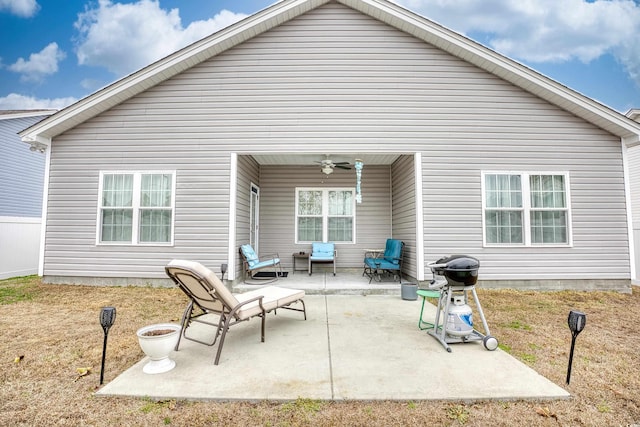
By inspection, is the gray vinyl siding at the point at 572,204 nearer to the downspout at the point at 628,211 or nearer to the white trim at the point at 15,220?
the downspout at the point at 628,211

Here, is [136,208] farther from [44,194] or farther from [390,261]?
[390,261]

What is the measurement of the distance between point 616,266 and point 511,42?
79364 mm

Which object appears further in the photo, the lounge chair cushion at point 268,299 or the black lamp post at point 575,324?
the lounge chair cushion at point 268,299

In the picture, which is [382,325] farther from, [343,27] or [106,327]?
[343,27]

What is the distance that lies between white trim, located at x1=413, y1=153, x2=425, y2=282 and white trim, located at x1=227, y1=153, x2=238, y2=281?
379cm

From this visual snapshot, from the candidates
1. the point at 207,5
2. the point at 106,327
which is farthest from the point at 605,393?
the point at 207,5

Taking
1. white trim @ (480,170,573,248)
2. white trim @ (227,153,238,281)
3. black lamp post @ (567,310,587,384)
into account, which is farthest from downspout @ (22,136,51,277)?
white trim @ (480,170,573,248)

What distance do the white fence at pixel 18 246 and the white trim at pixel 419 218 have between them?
10065mm

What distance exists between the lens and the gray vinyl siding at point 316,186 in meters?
8.88

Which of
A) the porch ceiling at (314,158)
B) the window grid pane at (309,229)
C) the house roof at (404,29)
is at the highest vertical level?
the house roof at (404,29)

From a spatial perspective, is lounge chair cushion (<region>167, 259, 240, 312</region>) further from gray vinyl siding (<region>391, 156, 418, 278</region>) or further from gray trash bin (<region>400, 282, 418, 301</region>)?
gray vinyl siding (<region>391, 156, 418, 278</region>)

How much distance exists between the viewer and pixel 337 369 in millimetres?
2840

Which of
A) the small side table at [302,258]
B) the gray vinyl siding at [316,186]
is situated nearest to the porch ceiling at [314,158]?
the gray vinyl siding at [316,186]

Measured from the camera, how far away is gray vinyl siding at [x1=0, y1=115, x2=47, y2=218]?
985 cm
